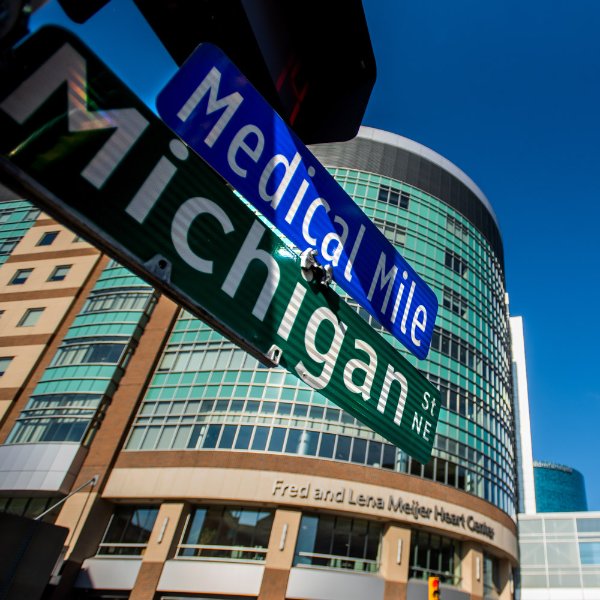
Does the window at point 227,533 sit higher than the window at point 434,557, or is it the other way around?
the window at point 434,557

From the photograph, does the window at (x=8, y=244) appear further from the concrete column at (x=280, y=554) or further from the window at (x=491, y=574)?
Result: the window at (x=491, y=574)

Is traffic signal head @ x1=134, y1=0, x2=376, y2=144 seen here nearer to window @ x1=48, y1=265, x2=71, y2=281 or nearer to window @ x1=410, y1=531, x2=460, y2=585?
window @ x1=410, y1=531, x2=460, y2=585

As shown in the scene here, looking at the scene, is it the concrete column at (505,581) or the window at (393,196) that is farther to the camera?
the window at (393,196)

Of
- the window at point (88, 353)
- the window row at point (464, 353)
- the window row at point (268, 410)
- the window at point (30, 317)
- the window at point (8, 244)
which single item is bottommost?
the window row at point (268, 410)

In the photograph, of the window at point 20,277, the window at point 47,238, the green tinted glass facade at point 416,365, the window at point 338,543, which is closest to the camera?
the window at point 338,543

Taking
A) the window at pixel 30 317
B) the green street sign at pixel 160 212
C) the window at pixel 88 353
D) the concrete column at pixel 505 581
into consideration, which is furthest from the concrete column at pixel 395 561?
the window at pixel 30 317

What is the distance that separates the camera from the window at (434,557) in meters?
23.6

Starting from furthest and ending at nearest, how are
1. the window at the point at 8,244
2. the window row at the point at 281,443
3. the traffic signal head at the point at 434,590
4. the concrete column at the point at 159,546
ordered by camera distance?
the window at the point at 8,244 → the window row at the point at 281,443 → the concrete column at the point at 159,546 → the traffic signal head at the point at 434,590

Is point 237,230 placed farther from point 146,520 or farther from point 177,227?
point 146,520

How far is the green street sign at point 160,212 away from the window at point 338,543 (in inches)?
876

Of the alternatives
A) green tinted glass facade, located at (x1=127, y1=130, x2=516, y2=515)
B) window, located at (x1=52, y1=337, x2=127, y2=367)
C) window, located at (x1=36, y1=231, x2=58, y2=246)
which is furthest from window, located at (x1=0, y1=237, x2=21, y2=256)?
green tinted glass facade, located at (x1=127, y1=130, x2=516, y2=515)

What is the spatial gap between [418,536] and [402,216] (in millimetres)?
23308

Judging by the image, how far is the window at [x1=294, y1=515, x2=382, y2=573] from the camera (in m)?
21.8

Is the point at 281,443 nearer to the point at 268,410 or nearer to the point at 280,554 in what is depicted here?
the point at 268,410
